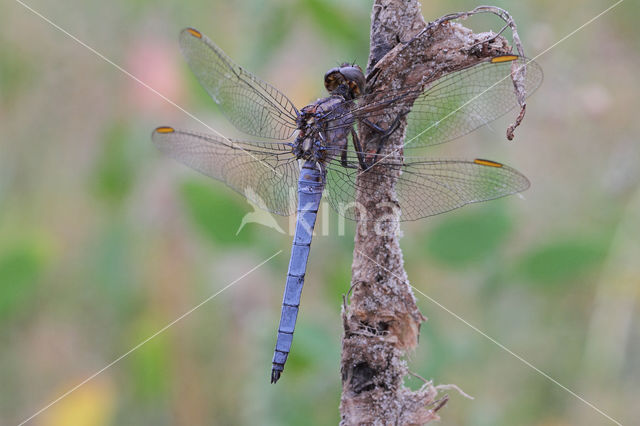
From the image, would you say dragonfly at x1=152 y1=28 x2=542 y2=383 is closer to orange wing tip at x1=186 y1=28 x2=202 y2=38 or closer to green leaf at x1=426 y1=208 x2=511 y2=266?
orange wing tip at x1=186 y1=28 x2=202 y2=38

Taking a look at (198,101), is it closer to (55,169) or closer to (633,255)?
(55,169)

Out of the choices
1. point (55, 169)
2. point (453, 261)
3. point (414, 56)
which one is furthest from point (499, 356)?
point (55, 169)

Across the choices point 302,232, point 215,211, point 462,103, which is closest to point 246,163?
point 302,232

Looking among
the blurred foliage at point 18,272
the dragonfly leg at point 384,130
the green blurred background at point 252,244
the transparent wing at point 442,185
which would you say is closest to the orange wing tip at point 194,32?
the green blurred background at point 252,244

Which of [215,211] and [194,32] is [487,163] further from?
[215,211]

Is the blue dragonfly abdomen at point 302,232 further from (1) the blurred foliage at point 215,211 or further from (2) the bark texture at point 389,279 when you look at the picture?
(1) the blurred foliage at point 215,211

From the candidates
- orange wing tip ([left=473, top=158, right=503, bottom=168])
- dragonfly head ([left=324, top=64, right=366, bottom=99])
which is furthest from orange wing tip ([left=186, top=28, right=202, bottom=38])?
orange wing tip ([left=473, top=158, right=503, bottom=168])
